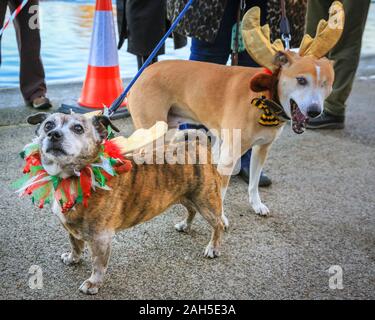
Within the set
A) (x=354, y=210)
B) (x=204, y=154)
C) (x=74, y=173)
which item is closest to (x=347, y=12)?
(x=354, y=210)

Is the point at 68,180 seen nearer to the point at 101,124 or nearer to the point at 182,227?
the point at 101,124

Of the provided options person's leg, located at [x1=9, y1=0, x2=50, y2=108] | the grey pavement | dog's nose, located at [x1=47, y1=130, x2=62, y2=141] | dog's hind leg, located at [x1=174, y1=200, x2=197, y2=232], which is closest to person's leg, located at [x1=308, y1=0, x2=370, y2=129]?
the grey pavement

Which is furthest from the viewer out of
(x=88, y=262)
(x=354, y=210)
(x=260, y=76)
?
(x=354, y=210)

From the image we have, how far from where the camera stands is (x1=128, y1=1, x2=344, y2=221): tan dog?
2.50 metres

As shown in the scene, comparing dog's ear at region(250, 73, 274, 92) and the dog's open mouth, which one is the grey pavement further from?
dog's ear at region(250, 73, 274, 92)

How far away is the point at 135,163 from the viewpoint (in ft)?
7.31

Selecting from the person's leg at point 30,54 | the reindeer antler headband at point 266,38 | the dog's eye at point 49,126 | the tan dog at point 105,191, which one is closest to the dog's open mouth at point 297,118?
the reindeer antler headband at point 266,38

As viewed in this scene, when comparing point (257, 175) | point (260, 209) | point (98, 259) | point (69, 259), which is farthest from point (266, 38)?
point (69, 259)

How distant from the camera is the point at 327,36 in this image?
8.13 ft

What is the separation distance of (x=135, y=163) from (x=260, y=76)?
2.98ft

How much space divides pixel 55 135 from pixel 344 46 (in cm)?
350

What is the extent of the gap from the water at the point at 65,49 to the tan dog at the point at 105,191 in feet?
11.7

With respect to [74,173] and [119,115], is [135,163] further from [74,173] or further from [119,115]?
[119,115]
